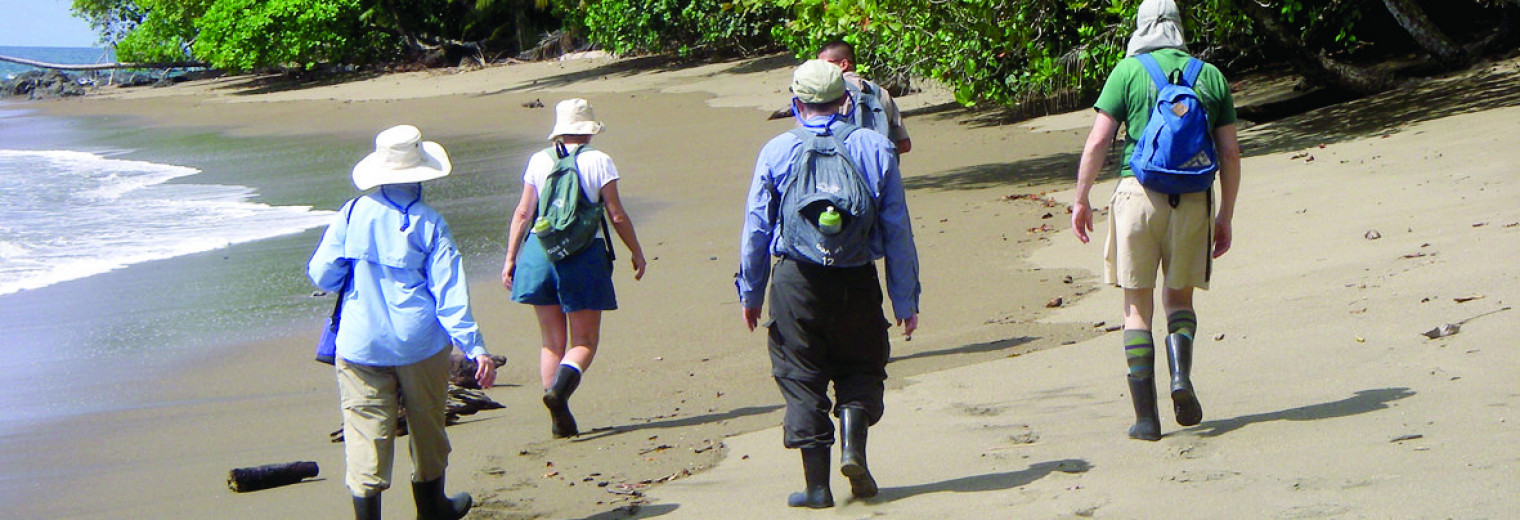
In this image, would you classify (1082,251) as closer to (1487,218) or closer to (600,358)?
(1487,218)

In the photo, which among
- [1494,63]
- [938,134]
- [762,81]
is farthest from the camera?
[762,81]

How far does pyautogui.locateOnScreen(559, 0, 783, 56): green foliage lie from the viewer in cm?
2966

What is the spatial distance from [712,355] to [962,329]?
1265 mm

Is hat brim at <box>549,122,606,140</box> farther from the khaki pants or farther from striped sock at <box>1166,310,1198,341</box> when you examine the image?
striped sock at <box>1166,310,1198,341</box>

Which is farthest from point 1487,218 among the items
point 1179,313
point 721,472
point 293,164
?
point 293,164

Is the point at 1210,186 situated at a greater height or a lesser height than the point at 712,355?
greater

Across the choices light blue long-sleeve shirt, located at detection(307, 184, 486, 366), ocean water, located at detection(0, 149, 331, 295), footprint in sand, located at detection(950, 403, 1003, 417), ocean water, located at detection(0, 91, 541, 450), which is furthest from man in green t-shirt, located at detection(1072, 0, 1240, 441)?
ocean water, located at detection(0, 149, 331, 295)

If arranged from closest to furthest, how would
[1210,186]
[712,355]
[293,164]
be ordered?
[1210,186] < [712,355] < [293,164]

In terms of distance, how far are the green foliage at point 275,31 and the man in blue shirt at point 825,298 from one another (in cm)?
3901

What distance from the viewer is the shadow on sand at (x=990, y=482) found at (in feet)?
14.7

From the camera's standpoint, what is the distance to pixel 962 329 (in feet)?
24.4

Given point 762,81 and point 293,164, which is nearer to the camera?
point 293,164

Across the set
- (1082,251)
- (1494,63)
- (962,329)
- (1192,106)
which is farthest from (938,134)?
(1192,106)

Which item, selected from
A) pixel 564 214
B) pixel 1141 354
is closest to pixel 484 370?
pixel 564 214
